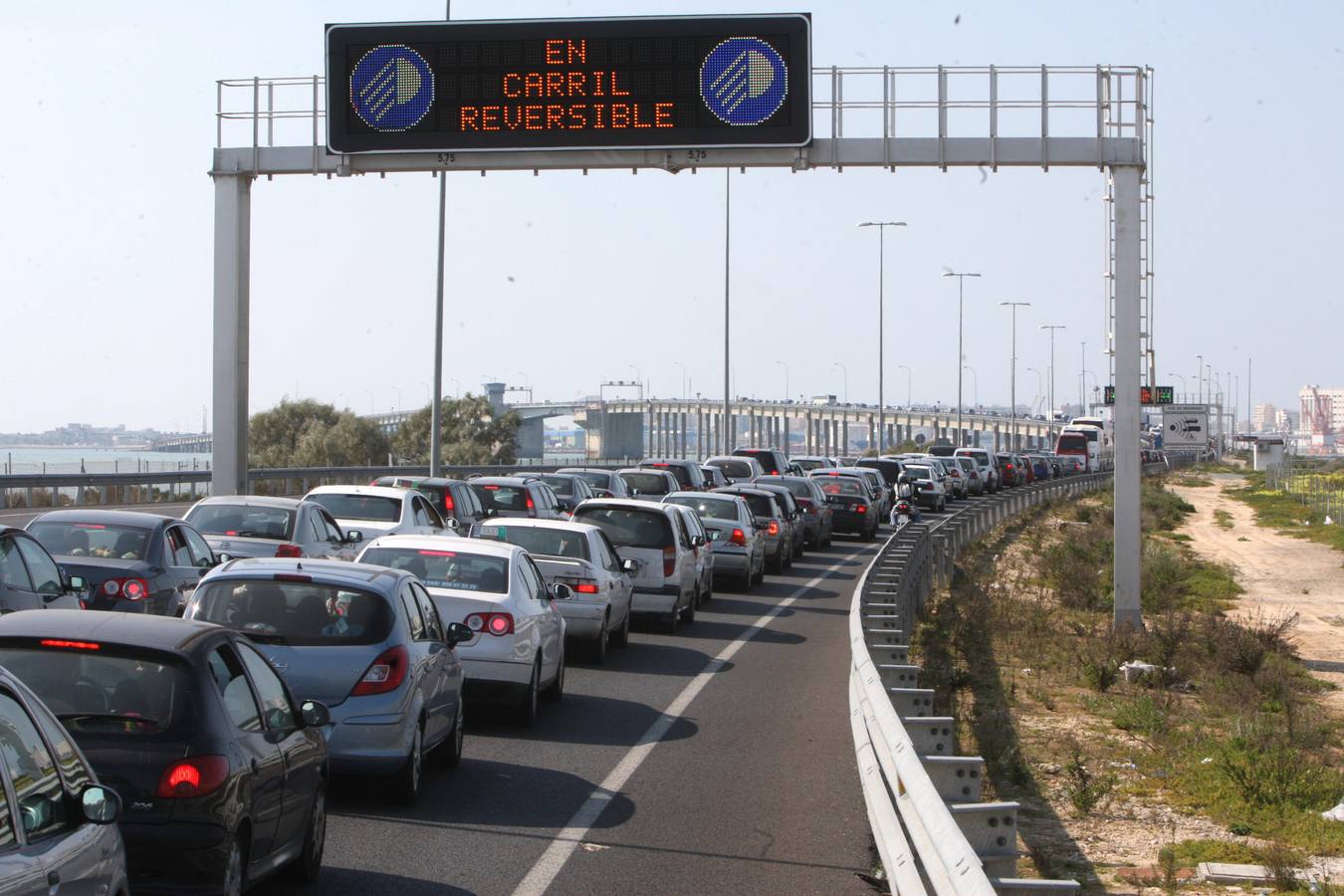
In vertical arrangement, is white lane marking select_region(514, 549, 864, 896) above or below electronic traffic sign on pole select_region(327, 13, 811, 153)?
below

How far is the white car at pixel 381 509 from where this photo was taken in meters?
24.8

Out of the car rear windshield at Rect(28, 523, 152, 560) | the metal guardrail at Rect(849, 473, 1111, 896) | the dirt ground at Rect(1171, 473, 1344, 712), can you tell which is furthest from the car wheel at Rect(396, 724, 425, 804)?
the dirt ground at Rect(1171, 473, 1344, 712)

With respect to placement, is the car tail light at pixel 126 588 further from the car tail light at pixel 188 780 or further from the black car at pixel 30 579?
the car tail light at pixel 188 780

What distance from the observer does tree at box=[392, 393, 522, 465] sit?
10012 centimetres

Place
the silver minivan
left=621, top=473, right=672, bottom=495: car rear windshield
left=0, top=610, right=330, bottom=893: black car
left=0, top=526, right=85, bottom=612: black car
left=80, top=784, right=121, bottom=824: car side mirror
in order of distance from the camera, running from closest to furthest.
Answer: the silver minivan < left=80, top=784, right=121, bottom=824: car side mirror < left=0, top=610, right=330, bottom=893: black car < left=0, top=526, right=85, bottom=612: black car < left=621, top=473, right=672, bottom=495: car rear windshield

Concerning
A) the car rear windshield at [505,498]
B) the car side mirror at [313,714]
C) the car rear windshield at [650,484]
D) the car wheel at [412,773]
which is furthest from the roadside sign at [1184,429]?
the car side mirror at [313,714]

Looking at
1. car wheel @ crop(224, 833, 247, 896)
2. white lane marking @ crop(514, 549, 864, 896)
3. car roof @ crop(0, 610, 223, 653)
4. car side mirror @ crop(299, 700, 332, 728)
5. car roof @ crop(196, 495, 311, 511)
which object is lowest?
white lane marking @ crop(514, 549, 864, 896)

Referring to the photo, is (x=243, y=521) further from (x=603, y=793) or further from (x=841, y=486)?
(x=841, y=486)

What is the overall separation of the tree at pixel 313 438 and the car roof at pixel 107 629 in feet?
259

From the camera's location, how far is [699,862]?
9.77 meters

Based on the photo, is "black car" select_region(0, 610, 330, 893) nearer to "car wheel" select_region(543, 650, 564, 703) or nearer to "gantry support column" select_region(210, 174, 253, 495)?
"car wheel" select_region(543, 650, 564, 703)

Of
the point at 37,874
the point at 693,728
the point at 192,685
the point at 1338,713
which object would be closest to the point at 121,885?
the point at 37,874

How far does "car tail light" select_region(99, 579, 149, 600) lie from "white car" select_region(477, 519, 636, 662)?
147 inches

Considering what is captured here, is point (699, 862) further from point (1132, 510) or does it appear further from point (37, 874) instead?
point (1132, 510)
